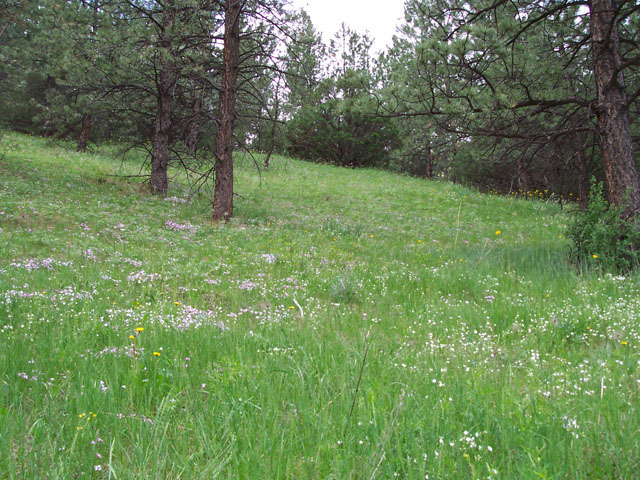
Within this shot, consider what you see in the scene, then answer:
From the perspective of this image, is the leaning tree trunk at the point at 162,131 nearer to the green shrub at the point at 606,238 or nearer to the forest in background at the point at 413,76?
the forest in background at the point at 413,76

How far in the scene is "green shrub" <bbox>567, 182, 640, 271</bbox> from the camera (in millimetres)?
6348

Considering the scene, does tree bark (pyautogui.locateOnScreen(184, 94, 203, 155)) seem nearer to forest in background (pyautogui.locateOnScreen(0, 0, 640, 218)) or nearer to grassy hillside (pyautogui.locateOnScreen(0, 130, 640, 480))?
forest in background (pyautogui.locateOnScreen(0, 0, 640, 218))

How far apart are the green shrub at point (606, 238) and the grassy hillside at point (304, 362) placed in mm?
246

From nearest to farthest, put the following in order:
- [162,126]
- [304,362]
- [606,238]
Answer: [304,362]
[606,238]
[162,126]

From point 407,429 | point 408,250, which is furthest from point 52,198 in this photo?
point 407,429

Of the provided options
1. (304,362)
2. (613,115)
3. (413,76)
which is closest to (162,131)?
(413,76)

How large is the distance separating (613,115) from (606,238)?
2.12 meters

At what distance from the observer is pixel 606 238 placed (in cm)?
650

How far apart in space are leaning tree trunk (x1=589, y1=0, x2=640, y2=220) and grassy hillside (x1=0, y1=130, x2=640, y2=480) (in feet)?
4.63

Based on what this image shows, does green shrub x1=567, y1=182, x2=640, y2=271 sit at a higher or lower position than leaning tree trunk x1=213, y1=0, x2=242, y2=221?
lower

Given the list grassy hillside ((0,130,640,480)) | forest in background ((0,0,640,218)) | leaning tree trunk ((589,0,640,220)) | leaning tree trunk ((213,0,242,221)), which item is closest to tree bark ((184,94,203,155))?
forest in background ((0,0,640,218))

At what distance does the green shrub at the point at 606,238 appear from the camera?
635 centimetres

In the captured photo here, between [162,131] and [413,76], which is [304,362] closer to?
[413,76]

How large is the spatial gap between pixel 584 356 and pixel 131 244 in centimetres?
724
